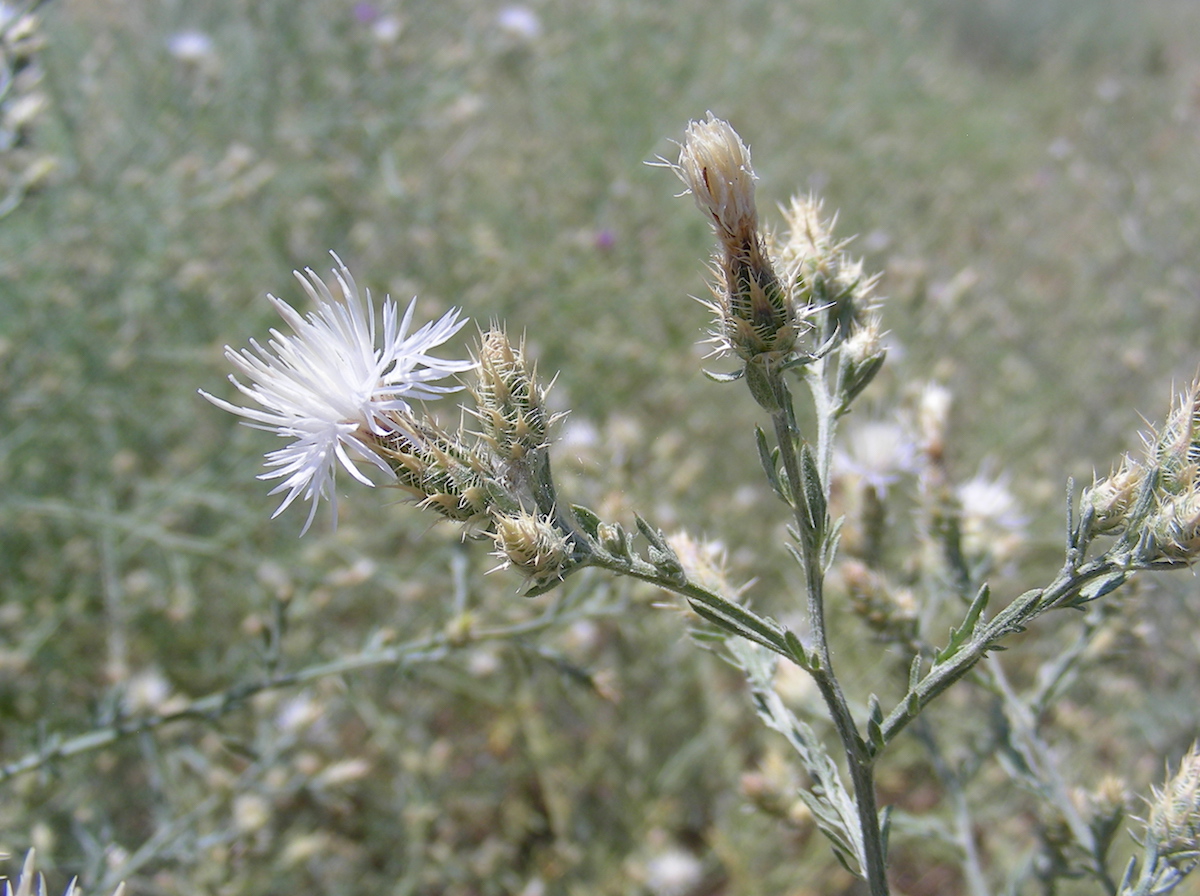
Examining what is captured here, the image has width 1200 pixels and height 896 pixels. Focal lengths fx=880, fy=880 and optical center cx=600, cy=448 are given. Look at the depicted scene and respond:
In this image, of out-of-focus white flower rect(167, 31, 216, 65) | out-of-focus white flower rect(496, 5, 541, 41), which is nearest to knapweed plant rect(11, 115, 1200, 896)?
out-of-focus white flower rect(167, 31, 216, 65)

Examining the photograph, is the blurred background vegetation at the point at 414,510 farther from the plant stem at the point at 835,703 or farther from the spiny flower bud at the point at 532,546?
the spiny flower bud at the point at 532,546

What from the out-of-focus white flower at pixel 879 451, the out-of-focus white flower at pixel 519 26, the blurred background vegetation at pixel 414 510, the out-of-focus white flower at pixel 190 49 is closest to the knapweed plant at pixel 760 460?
the blurred background vegetation at pixel 414 510

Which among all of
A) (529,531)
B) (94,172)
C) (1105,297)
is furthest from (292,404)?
(1105,297)

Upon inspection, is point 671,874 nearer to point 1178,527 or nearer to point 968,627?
point 968,627

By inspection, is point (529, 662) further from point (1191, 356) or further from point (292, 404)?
point (1191, 356)

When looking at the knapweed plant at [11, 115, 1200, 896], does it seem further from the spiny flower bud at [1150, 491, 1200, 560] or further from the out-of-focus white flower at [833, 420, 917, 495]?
the out-of-focus white flower at [833, 420, 917, 495]

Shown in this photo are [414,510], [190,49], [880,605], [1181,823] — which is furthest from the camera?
[190,49]

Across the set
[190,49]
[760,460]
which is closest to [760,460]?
[760,460]
